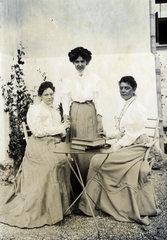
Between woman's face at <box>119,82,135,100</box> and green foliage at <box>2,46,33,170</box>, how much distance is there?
835mm

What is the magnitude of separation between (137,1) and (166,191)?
172cm

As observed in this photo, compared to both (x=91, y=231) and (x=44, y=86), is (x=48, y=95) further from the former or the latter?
(x=91, y=231)

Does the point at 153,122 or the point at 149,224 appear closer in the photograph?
the point at 149,224

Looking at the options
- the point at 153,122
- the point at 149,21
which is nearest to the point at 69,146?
the point at 153,122

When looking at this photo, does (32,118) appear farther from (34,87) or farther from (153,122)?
(153,122)

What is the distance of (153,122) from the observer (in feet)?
8.36

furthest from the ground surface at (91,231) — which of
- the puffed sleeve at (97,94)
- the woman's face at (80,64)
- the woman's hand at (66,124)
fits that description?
the woman's face at (80,64)

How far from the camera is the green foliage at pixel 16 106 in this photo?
2592mm

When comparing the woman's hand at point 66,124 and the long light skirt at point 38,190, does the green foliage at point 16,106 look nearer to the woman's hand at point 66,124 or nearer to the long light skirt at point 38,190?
the long light skirt at point 38,190

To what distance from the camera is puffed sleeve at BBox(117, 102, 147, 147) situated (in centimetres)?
254

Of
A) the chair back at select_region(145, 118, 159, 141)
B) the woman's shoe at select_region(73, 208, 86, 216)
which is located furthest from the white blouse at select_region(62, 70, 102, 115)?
the woman's shoe at select_region(73, 208, 86, 216)

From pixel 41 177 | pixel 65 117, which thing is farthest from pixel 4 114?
pixel 41 177

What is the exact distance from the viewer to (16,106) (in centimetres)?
260

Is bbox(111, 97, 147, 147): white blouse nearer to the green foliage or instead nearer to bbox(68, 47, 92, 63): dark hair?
bbox(68, 47, 92, 63): dark hair
